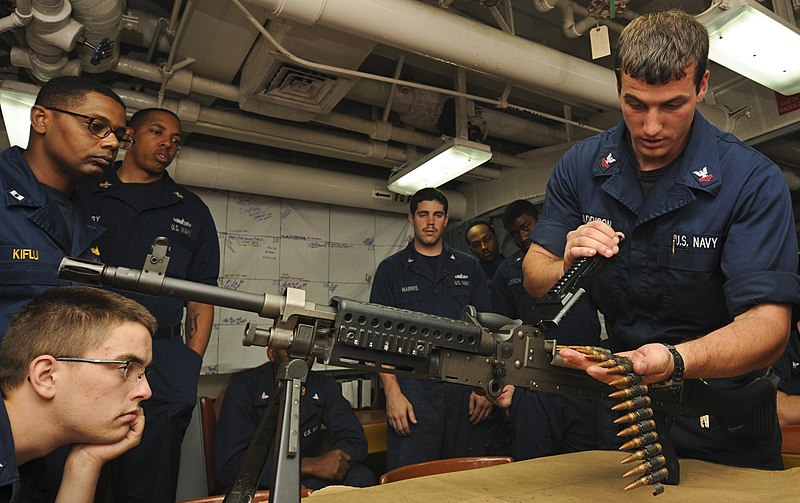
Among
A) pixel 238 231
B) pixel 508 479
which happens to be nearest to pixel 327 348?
pixel 508 479

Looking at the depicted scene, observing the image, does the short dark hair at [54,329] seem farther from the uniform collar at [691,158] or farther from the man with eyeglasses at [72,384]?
the uniform collar at [691,158]

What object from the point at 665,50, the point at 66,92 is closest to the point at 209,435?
the point at 66,92

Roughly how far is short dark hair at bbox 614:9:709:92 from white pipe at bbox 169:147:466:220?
3.21 metres

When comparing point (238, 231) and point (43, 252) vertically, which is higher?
point (238, 231)

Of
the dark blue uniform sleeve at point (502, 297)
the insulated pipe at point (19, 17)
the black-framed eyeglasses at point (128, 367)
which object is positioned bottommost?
the black-framed eyeglasses at point (128, 367)

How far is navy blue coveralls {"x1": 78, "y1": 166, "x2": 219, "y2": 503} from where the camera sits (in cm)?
191

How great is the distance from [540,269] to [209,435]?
8.09 feet

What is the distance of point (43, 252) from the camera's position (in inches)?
58.7

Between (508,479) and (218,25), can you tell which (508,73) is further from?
(508,479)

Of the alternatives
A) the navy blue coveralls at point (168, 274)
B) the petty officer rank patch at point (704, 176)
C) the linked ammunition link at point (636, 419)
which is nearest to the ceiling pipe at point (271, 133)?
the navy blue coveralls at point (168, 274)

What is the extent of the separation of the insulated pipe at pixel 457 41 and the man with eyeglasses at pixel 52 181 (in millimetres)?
768

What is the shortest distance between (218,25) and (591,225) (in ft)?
7.51

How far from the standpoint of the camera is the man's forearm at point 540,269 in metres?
1.46

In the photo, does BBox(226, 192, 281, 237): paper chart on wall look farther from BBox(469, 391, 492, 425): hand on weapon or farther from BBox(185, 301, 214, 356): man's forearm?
BBox(469, 391, 492, 425): hand on weapon
